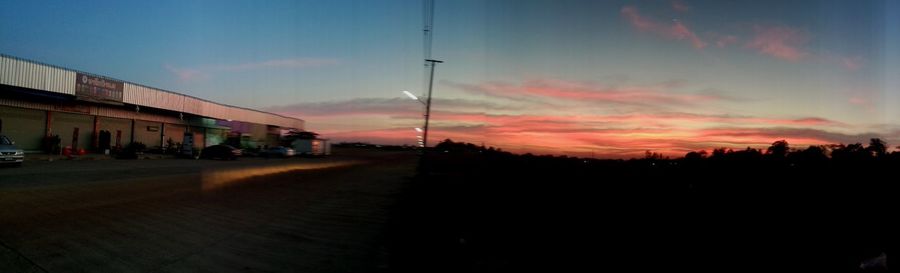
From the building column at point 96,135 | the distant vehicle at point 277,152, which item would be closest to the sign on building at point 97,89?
the building column at point 96,135

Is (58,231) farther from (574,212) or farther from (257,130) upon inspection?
(257,130)

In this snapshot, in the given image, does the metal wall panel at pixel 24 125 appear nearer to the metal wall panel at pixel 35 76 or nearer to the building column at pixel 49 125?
the building column at pixel 49 125

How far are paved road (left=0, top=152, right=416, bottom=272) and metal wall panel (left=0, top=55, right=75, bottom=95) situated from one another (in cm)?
1850

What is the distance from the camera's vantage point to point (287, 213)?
11.8 meters

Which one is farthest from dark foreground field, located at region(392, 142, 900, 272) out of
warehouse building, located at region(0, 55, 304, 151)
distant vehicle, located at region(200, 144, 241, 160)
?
distant vehicle, located at region(200, 144, 241, 160)

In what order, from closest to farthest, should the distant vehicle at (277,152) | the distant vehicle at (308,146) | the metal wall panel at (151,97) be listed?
the metal wall panel at (151,97) → the distant vehicle at (277,152) → the distant vehicle at (308,146)

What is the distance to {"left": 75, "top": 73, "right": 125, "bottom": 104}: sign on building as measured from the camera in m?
35.0

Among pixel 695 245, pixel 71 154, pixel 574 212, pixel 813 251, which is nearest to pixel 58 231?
pixel 695 245

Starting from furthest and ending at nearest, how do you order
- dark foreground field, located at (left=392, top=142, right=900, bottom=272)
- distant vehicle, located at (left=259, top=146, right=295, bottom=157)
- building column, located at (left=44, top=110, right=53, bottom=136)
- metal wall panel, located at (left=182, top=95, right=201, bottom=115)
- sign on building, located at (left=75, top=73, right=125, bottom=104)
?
1. distant vehicle, located at (left=259, top=146, right=295, bottom=157)
2. metal wall panel, located at (left=182, top=95, right=201, bottom=115)
3. sign on building, located at (left=75, top=73, right=125, bottom=104)
4. building column, located at (left=44, top=110, right=53, bottom=136)
5. dark foreground field, located at (left=392, top=142, right=900, bottom=272)

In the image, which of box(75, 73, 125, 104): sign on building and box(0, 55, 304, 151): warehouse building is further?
box(75, 73, 125, 104): sign on building

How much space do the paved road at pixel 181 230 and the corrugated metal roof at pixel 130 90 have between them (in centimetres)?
1889

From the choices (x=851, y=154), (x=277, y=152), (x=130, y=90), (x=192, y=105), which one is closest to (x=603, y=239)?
(x=130, y=90)

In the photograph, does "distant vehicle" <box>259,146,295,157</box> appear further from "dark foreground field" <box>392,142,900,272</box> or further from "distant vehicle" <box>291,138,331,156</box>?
"dark foreground field" <box>392,142,900,272</box>

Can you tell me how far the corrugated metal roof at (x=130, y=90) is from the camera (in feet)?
97.4
